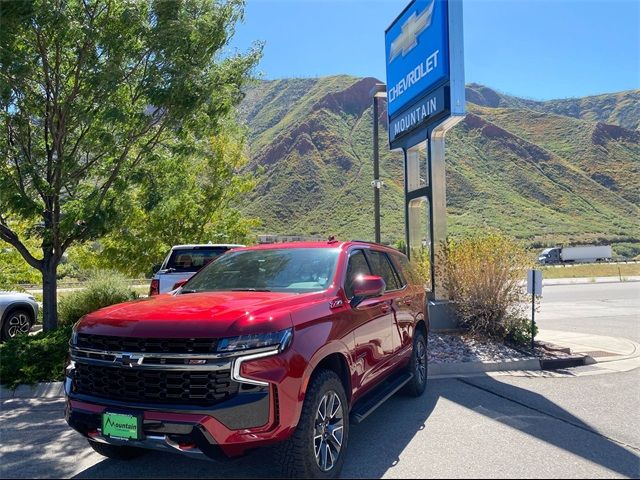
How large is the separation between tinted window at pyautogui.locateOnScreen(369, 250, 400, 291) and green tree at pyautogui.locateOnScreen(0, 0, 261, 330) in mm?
4354

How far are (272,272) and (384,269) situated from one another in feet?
4.94

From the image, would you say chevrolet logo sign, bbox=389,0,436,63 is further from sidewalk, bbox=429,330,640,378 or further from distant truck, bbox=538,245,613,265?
distant truck, bbox=538,245,613,265

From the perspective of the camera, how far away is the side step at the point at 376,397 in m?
4.12

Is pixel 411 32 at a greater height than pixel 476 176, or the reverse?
pixel 476 176

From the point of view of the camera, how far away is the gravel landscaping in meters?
7.70

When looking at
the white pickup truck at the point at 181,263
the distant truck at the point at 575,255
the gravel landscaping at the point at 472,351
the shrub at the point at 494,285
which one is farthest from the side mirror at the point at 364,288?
the distant truck at the point at 575,255

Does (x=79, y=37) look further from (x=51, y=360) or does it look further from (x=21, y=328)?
(x=21, y=328)

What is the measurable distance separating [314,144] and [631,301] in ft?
232

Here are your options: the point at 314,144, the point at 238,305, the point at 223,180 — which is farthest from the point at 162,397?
the point at 314,144

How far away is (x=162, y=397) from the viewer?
325 centimetres

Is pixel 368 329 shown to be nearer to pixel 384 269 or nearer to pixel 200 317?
pixel 384 269

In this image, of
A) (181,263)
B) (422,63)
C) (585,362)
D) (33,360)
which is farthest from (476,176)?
(33,360)

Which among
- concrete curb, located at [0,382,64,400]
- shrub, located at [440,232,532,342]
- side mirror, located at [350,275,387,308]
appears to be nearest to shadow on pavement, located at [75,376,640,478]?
side mirror, located at [350,275,387,308]

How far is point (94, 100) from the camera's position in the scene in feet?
26.2
